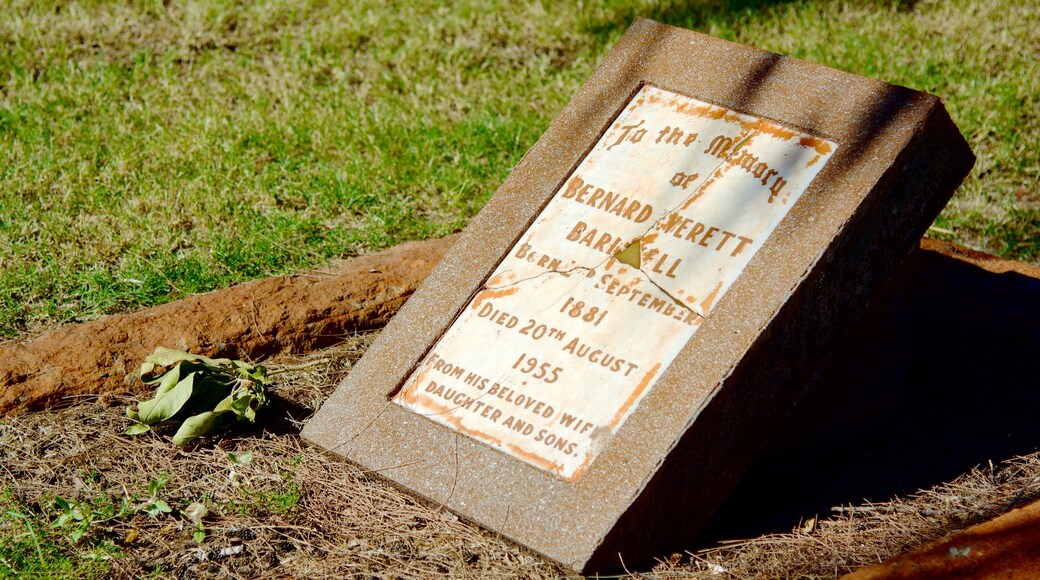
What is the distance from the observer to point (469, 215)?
4.48m

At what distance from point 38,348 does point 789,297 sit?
7.41 feet

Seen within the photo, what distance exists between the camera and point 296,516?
291 cm

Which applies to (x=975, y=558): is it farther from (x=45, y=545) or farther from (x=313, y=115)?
(x=313, y=115)

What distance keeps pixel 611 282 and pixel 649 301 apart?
0.42 feet

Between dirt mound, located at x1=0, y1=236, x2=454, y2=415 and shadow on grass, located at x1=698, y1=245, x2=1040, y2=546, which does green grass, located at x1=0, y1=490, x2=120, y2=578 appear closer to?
dirt mound, located at x1=0, y1=236, x2=454, y2=415

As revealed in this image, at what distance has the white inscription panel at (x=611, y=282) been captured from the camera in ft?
9.24

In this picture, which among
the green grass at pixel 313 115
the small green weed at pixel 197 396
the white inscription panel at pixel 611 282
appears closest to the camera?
the white inscription panel at pixel 611 282

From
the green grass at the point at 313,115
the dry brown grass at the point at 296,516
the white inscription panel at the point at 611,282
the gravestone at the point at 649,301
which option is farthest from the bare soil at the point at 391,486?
the green grass at the point at 313,115

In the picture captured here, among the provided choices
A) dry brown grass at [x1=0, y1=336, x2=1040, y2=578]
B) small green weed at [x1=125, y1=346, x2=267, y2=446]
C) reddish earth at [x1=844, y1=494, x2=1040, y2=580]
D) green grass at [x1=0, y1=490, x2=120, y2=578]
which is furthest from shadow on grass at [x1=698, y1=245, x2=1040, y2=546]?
green grass at [x1=0, y1=490, x2=120, y2=578]

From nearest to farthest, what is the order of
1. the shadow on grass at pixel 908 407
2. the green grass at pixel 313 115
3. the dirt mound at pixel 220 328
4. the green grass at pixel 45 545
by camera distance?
the green grass at pixel 45 545 → the shadow on grass at pixel 908 407 → the dirt mound at pixel 220 328 → the green grass at pixel 313 115

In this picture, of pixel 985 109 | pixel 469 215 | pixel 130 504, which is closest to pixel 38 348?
pixel 130 504

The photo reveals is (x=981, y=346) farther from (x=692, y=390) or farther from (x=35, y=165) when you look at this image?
(x=35, y=165)

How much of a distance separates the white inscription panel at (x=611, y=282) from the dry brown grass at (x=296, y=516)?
282 millimetres

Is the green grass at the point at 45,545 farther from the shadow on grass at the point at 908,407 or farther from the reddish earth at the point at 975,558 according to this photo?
the reddish earth at the point at 975,558
